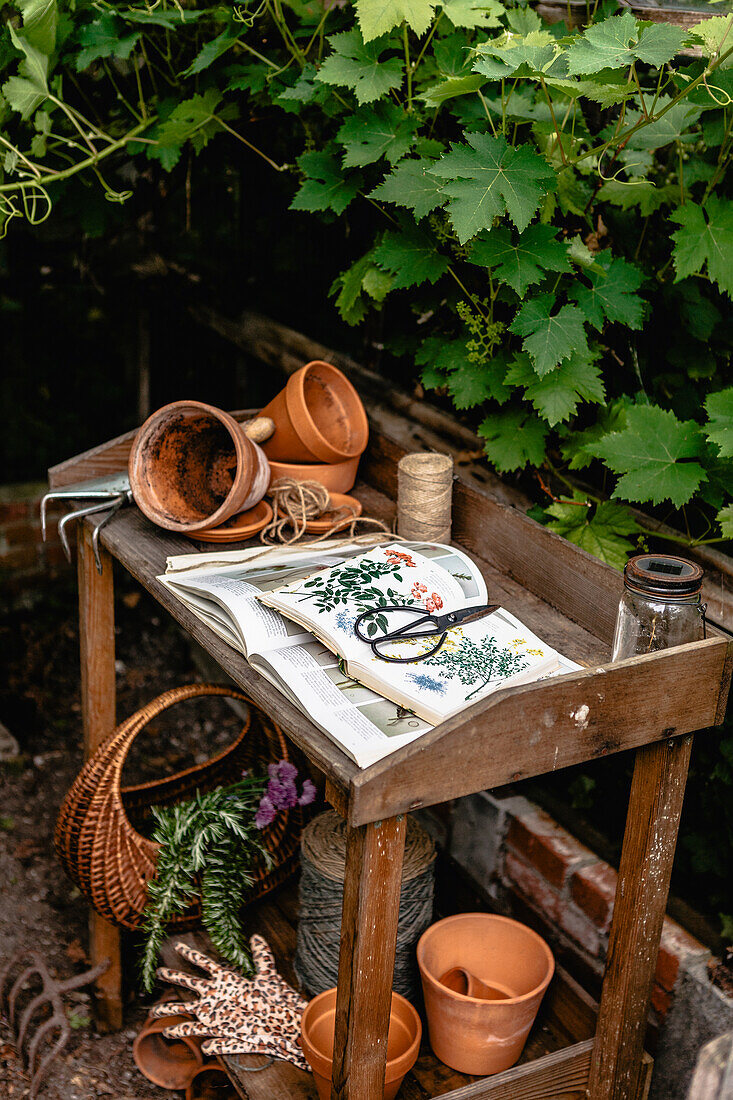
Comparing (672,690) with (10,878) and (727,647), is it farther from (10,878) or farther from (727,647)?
(10,878)

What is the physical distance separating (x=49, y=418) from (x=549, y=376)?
2.42m

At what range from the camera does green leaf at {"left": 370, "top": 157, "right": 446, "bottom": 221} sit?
1.64m

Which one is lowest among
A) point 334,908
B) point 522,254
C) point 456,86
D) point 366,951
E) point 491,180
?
point 334,908

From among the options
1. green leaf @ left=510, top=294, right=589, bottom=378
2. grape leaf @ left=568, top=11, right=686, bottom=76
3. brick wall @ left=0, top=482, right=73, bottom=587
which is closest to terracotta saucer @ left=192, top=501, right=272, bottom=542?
green leaf @ left=510, top=294, right=589, bottom=378

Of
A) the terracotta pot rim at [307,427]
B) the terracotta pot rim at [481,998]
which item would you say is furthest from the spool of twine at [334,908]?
the terracotta pot rim at [307,427]

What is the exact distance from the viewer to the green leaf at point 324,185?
1.84m

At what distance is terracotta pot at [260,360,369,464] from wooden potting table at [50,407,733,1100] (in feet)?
0.22

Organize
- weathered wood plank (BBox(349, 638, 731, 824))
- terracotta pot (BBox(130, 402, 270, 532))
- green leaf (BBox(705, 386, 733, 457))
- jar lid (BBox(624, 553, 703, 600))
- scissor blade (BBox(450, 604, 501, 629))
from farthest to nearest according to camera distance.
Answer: terracotta pot (BBox(130, 402, 270, 532))
green leaf (BBox(705, 386, 733, 457))
scissor blade (BBox(450, 604, 501, 629))
jar lid (BBox(624, 553, 703, 600))
weathered wood plank (BBox(349, 638, 731, 824))

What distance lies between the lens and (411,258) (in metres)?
1.78

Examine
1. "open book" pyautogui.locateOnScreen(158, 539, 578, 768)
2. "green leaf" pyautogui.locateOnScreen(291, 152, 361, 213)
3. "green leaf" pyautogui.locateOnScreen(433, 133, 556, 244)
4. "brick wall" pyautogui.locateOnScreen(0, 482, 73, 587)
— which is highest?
"green leaf" pyautogui.locateOnScreen(433, 133, 556, 244)

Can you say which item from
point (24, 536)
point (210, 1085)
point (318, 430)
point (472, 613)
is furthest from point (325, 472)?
point (24, 536)

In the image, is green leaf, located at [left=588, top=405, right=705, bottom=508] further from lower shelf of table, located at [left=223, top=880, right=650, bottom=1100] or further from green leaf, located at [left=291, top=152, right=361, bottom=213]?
lower shelf of table, located at [left=223, top=880, right=650, bottom=1100]

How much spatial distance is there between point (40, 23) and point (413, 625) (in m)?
1.36

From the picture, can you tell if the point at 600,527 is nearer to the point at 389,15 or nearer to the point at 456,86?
the point at 456,86
